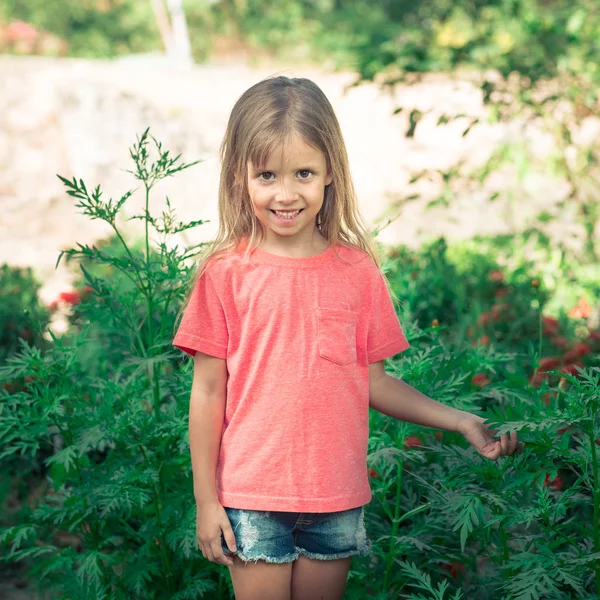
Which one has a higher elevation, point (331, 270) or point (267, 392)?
point (331, 270)

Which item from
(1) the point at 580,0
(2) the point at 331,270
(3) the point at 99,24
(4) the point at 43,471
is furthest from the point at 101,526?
(3) the point at 99,24

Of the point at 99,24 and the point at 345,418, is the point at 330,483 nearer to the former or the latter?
the point at 345,418

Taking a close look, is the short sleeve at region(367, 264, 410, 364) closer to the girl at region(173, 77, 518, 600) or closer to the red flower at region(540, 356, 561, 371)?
the girl at region(173, 77, 518, 600)

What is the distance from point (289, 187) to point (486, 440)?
2.34 feet

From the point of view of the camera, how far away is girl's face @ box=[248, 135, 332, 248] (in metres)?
1.94

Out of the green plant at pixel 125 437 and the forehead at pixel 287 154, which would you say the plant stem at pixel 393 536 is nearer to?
the green plant at pixel 125 437

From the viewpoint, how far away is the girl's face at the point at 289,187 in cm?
194

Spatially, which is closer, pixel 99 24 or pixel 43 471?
pixel 43 471

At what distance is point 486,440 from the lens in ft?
6.49

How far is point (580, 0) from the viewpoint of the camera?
19.0 feet

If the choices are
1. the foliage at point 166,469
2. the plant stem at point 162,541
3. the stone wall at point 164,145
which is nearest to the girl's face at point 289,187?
the foliage at point 166,469

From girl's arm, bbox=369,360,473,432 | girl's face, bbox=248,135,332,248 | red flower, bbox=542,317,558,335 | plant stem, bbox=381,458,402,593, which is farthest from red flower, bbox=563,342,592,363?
girl's face, bbox=248,135,332,248

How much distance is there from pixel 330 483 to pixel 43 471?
2499 millimetres

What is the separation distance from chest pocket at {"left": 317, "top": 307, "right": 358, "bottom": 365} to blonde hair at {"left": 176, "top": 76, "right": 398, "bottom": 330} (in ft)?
0.69
